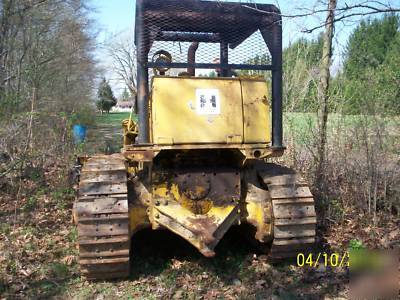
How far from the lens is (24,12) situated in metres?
12.4

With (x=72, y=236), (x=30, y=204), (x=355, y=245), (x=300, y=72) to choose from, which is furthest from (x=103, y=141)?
(x=355, y=245)

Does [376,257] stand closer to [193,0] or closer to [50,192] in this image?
[193,0]

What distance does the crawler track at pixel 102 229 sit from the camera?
4.20 metres

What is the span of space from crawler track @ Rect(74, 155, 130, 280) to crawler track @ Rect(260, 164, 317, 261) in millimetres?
1501

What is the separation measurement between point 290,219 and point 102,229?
6.11 feet

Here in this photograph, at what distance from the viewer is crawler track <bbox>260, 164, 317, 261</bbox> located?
4.57m

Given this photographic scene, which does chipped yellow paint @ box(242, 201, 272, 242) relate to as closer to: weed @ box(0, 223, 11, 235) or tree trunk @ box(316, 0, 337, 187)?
tree trunk @ box(316, 0, 337, 187)

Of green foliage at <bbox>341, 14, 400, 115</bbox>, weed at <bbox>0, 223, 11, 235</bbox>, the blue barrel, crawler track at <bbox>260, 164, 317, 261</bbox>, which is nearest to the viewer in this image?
crawler track at <bbox>260, 164, 317, 261</bbox>

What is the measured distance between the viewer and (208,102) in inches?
172

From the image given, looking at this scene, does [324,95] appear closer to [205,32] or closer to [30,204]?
[205,32]

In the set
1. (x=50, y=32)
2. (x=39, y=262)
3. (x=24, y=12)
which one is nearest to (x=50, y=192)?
(x=39, y=262)

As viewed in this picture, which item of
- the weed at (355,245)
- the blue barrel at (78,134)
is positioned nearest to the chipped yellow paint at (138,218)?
the weed at (355,245)

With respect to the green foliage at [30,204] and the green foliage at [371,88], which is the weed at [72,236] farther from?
the green foliage at [371,88]

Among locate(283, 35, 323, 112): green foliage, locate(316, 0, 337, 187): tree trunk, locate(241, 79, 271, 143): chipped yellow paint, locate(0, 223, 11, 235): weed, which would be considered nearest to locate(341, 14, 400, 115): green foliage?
locate(316, 0, 337, 187): tree trunk
